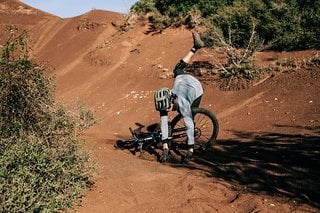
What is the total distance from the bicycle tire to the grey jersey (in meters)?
0.17

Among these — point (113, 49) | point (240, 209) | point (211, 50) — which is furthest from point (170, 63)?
point (240, 209)

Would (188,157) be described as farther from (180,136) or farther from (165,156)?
(180,136)

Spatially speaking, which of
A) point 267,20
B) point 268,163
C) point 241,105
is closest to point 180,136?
point 268,163

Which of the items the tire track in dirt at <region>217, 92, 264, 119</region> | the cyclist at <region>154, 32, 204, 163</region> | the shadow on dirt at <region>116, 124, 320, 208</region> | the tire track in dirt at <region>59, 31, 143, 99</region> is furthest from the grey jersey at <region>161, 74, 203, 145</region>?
the tire track in dirt at <region>59, 31, 143, 99</region>

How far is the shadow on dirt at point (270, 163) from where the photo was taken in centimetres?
505

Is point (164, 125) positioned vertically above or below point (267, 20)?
below

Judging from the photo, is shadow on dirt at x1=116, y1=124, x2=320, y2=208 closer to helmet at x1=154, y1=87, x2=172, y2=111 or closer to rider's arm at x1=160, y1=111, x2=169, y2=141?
rider's arm at x1=160, y1=111, x2=169, y2=141

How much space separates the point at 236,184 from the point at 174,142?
8.95 feet

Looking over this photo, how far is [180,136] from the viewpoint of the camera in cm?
746

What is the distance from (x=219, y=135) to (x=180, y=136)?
1.48 m

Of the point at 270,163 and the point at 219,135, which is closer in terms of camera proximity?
the point at 270,163

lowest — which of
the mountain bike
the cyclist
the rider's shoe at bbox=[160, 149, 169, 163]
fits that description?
the rider's shoe at bbox=[160, 149, 169, 163]

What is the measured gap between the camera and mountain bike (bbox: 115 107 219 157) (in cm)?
723

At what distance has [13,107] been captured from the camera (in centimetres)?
558
